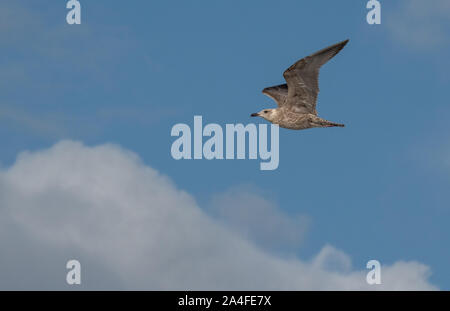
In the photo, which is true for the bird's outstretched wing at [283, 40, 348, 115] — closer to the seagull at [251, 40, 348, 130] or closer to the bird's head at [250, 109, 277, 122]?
the seagull at [251, 40, 348, 130]

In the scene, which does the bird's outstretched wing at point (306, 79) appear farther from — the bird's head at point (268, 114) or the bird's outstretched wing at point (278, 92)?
the bird's outstretched wing at point (278, 92)

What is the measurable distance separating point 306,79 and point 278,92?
18.6 ft

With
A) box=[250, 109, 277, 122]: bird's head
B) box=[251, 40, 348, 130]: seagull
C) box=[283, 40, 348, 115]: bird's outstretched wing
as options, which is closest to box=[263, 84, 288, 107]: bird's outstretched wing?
box=[251, 40, 348, 130]: seagull

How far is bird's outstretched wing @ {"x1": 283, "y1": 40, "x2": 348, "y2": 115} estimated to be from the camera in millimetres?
26109

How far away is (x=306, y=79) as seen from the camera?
89.6 feet

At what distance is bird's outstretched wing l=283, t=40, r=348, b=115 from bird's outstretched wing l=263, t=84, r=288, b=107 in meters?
2.62

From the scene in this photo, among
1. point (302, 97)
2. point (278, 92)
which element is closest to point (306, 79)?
point (302, 97)

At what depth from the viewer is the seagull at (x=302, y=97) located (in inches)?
1037

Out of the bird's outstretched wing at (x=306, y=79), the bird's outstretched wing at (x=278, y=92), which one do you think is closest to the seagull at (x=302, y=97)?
the bird's outstretched wing at (x=306, y=79)
